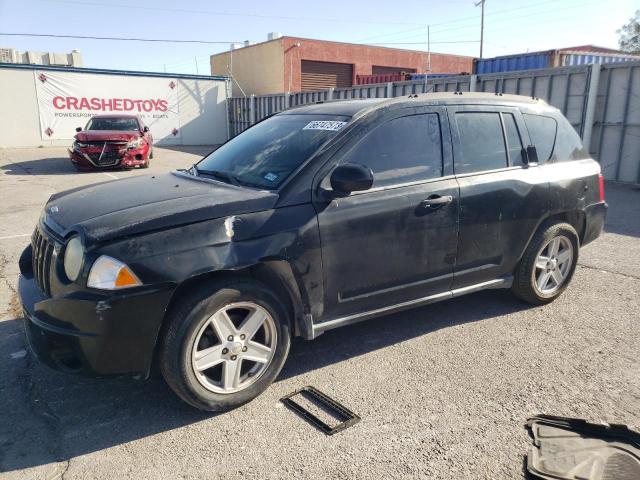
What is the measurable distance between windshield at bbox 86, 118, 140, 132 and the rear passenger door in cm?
1334

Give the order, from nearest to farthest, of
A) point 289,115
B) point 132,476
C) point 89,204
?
1. point 132,476
2. point 89,204
3. point 289,115

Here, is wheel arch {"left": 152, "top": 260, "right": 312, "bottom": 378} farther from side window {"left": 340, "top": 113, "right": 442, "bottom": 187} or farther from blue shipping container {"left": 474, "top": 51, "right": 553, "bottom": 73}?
blue shipping container {"left": 474, "top": 51, "right": 553, "bottom": 73}

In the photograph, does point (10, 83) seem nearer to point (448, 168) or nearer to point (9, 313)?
point (9, 313)

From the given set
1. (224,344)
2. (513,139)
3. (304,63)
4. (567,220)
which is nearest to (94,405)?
(224,344)

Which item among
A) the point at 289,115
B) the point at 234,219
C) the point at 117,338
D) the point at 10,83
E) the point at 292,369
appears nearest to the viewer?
the point at 117,338

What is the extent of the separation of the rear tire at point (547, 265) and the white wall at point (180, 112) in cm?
2308

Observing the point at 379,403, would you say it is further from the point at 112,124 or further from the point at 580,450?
the point at 112,124

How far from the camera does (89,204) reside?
3.36m

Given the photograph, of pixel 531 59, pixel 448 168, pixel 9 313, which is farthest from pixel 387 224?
pixel 531 59

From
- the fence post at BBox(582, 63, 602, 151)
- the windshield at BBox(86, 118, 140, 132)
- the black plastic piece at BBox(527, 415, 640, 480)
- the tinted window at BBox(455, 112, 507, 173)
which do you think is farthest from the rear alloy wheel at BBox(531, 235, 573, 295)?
the windshield at BBox(86, 118, 140, 132)

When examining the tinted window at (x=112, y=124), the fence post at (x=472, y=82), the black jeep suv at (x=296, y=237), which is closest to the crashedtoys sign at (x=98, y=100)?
the tinted window at (x=112, y=124)

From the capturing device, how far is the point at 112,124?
1547 centimetres

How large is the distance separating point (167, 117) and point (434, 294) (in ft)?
78.7

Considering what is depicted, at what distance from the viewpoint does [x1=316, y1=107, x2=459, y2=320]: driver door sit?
3.39 m
